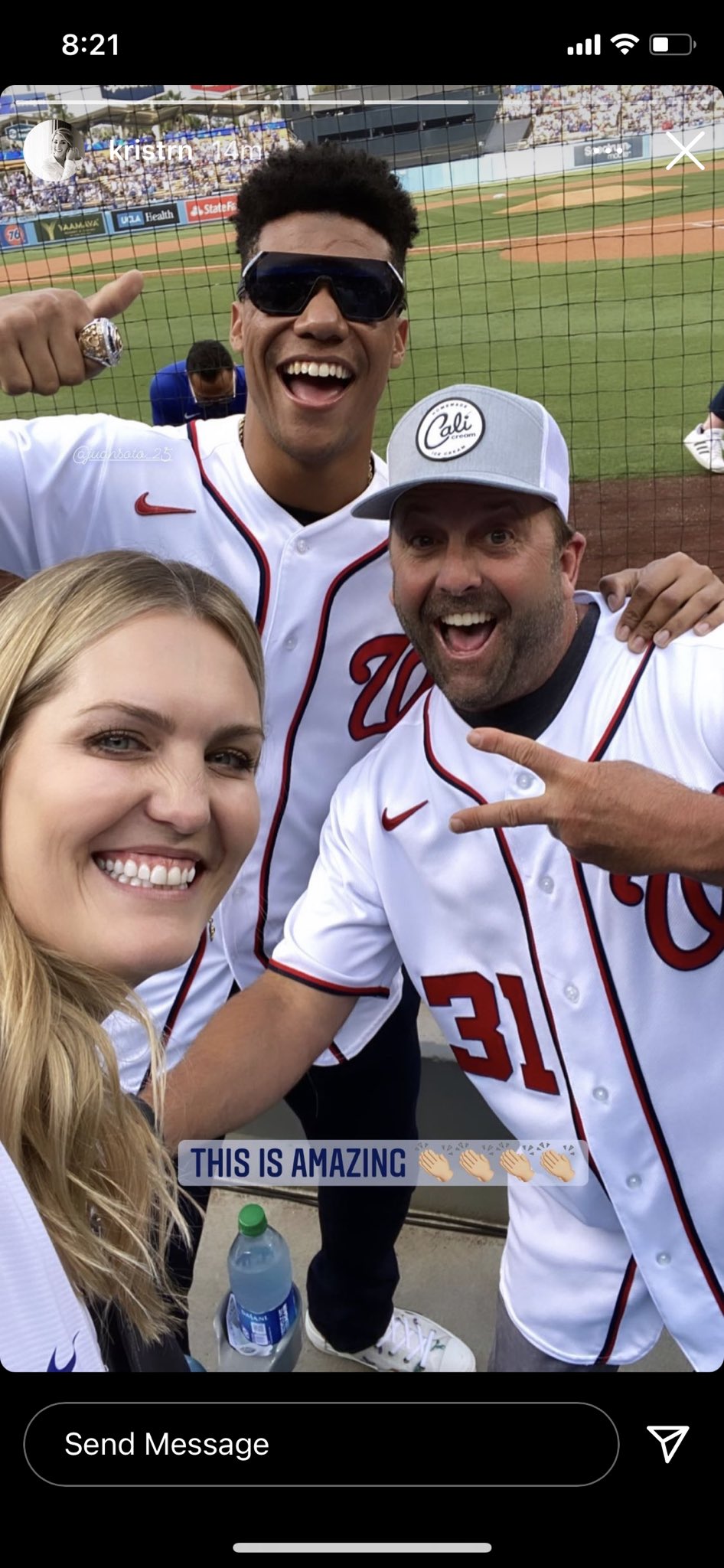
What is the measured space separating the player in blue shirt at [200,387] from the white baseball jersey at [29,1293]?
0.71 metres

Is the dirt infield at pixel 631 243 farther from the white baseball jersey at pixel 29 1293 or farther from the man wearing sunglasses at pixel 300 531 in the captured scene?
the white baseball jersey at pixel 29 1293

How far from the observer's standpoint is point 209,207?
2.55 ft

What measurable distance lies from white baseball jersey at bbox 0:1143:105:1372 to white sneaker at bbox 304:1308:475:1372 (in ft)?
1.33
